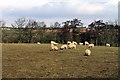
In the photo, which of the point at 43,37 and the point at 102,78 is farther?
the point at 43,37

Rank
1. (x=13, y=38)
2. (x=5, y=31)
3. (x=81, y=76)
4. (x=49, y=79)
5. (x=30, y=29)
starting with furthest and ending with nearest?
(x=30, y=29)
(x=13, y=38)
(x=5, y=31)
(x=81, y=76)
(x=49, y=79)

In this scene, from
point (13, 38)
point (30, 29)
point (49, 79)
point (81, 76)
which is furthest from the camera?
point (30, 29)

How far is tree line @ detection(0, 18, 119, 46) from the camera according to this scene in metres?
53.8

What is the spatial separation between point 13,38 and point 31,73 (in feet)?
142

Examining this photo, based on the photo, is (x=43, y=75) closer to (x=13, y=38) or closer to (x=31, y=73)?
(x=31, y=73)

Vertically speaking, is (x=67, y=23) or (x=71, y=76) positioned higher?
(x=67, y=23)

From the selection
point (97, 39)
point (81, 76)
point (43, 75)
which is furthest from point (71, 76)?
point (97, 39)

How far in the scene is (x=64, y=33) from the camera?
56.3 m

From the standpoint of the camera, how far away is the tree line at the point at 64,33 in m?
53.8

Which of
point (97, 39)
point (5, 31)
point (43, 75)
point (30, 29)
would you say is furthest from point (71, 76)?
point (30, 29)

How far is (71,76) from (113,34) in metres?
42.6

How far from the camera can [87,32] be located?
56.2 m

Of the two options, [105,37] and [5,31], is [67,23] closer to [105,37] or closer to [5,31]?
[105,37]

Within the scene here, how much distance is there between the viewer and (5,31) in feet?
165
